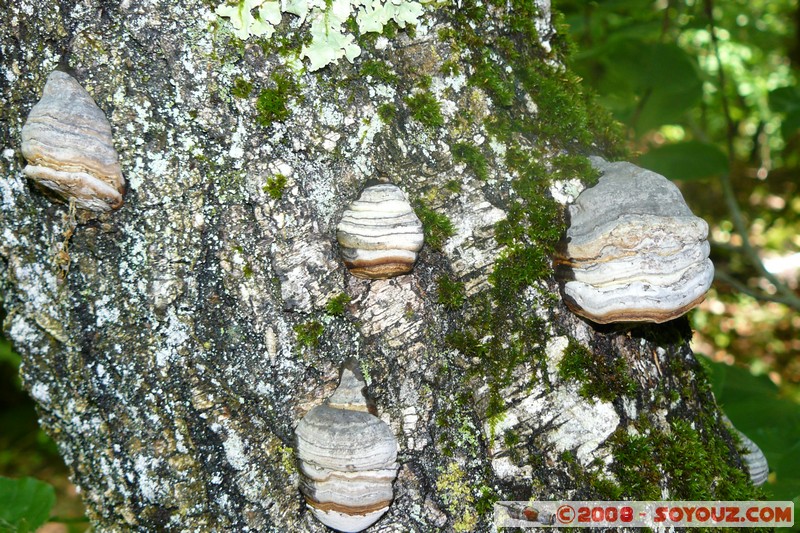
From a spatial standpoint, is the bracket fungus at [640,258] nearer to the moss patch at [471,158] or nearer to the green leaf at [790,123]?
the moss patch at [471,158]

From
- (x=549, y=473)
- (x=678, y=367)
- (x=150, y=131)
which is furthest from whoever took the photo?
(x=678, y=367)

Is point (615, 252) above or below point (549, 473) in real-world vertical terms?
above

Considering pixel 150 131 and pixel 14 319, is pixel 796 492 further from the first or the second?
pixel 14 319

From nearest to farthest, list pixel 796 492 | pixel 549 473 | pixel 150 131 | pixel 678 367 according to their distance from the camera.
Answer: pixel 150 131 → pixel 549 473 → pixel 678 367 → pixel 796 492

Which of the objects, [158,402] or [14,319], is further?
[14,319]

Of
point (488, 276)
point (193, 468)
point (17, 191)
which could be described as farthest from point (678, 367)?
point (17, 191)

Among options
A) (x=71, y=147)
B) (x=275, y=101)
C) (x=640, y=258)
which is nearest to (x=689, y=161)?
(x=640, y=258)

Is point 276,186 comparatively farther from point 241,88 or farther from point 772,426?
point 772,426

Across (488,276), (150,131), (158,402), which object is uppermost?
(150,131)
